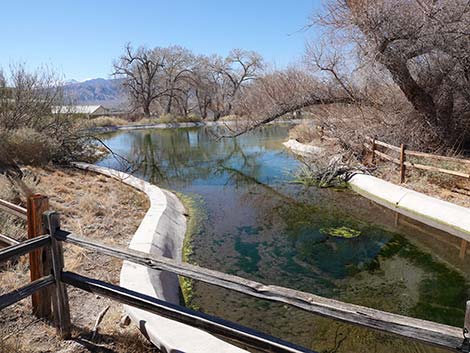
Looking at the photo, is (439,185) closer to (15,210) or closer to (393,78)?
(393,78)

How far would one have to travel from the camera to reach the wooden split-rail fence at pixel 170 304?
1.90 metres

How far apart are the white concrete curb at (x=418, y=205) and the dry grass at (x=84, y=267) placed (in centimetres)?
599

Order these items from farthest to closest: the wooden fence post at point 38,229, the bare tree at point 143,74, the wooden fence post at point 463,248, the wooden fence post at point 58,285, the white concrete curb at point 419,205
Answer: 1. the bare tree at point 143,74
2. the white concrete curb at point 419,205
3. the wooden fence post at point 463,248
4. the wooden fence post at point 38,229
5. the wooden fence post at point 58,285

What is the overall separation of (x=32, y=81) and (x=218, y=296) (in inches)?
473

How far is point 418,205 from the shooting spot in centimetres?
819

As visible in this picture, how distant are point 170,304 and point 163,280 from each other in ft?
7.25

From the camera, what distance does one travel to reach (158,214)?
732 cm

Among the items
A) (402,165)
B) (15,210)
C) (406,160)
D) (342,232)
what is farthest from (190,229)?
(406,160)

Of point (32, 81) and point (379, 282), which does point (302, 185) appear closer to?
point (379, 282)

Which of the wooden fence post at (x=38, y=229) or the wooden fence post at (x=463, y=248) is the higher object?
the wooden fence post at (x=38, y=229)

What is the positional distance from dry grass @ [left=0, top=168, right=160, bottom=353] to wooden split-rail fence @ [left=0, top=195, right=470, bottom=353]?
19 centimetres

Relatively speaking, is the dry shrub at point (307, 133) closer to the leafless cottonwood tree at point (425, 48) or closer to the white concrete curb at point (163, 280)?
the leafless cottonwood tree at point (425, 48)

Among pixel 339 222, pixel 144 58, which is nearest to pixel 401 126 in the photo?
pixel 339 222

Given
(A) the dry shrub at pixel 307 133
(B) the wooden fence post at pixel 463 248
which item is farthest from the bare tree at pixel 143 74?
(B) the wooden fence post at pixel 463 248
